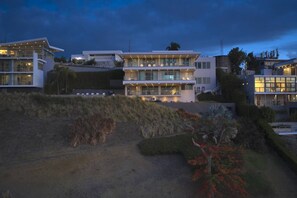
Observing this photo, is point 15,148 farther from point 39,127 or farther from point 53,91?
point 53,91

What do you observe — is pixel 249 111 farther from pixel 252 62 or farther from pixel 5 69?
pixel 252 62

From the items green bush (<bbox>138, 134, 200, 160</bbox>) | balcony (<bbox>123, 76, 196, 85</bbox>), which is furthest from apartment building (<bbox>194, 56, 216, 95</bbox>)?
green bush (<bbox>138, 134, 200, 160</bbox>)

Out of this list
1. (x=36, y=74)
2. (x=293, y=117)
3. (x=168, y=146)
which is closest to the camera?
(x=168, y=146)

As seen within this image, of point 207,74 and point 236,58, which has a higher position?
point 236,58

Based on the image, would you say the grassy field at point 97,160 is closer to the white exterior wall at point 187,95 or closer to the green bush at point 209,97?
the white exterior wall at point 187,95

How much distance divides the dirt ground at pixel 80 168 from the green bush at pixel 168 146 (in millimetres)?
426

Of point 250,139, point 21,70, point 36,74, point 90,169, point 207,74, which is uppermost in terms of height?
point 21,70

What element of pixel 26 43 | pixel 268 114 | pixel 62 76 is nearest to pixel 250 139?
pixel 268 114

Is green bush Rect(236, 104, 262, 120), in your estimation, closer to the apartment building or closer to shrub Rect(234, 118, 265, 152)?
shrub Rect(234, 118, 265, 152)

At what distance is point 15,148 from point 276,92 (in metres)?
43.3

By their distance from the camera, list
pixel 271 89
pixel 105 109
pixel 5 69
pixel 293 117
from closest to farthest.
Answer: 1. pixel 105 109
2. pixel 293 117
3. pixel 271 89
4. pixel 5 69

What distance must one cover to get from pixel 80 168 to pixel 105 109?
33.7ft

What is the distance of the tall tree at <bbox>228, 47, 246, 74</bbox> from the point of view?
75.2 meters

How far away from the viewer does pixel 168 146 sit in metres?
22.5
